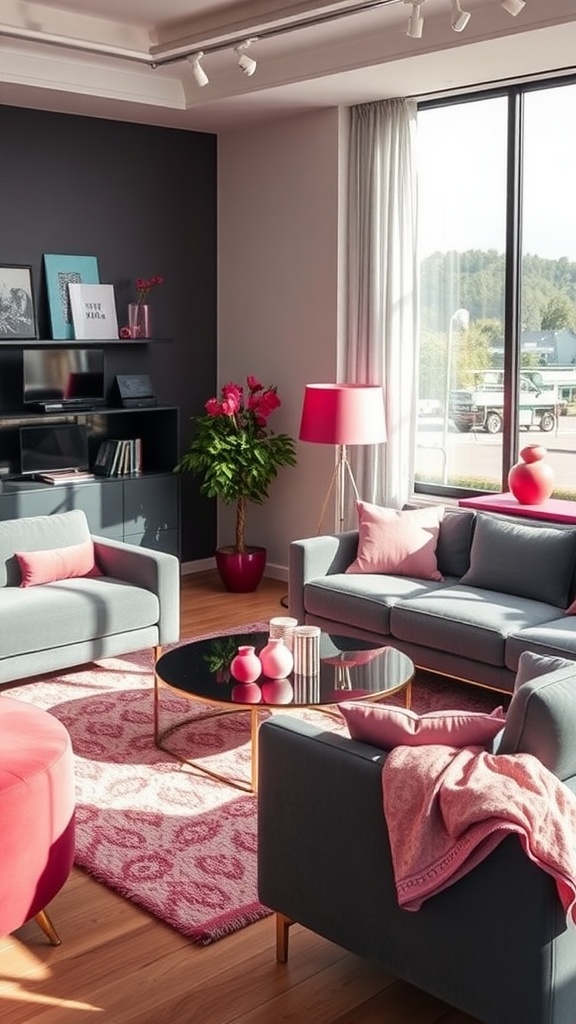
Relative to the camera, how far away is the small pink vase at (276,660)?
14.1ft

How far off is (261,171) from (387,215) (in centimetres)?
117

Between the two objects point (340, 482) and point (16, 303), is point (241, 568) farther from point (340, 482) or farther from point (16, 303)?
point (16, 303)

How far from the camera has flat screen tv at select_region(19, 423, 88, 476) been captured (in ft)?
22.6

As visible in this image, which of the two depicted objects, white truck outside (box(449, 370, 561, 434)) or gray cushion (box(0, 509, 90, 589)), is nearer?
gray cushion (box(0, 509, 90, 589))

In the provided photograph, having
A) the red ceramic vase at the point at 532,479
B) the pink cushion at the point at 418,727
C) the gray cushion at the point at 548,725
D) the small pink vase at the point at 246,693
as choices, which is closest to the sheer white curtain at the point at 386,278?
the red ceramic vase at the point at 532,479

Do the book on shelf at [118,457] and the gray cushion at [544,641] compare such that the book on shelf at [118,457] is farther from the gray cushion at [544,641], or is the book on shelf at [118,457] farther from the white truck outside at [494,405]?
the gray cushion at [544,641]

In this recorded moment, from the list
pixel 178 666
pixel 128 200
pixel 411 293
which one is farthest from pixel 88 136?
pixel 178 666

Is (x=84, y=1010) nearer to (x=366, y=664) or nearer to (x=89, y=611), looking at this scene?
(x=366, y=664)

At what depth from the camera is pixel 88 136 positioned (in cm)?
717

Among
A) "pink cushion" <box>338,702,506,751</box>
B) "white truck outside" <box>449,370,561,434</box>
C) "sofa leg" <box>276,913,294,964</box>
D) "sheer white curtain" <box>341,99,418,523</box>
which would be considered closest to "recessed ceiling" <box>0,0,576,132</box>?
"sheer white curtain" <box>341,99,418,523</box>

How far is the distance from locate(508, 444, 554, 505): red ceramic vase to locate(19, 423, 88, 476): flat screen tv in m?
2.67

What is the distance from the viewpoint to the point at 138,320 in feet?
24.4

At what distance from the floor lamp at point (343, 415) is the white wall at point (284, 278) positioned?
2.42 feet

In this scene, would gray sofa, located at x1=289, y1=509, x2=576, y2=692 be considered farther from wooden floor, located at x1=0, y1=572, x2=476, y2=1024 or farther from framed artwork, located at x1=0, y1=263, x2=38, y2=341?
framed artwork, located at x1=0, y1=263, x2=38, y2=341
